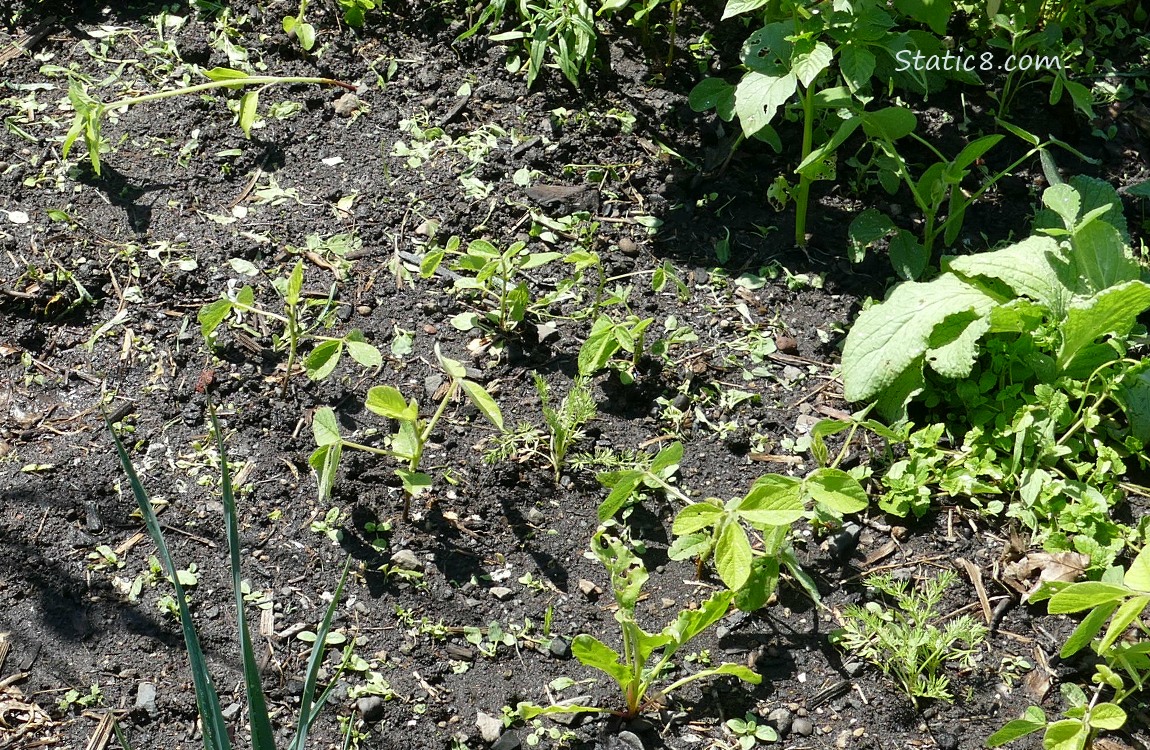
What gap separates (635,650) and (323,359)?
0.99m

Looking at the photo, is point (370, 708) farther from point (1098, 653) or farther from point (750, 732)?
point (1098, 653)

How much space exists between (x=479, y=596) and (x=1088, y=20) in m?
2.96

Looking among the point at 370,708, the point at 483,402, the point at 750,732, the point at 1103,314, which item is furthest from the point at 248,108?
the point at 1103,314

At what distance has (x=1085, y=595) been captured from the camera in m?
1.87

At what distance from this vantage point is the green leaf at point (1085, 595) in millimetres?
1850

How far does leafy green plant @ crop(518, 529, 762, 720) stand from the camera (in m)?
1.88

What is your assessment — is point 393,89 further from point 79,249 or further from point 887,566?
point 887,566

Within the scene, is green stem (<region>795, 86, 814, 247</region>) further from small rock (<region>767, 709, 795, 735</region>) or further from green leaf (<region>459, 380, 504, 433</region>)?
small rock (<region>767, 709, 795, 735</region>)

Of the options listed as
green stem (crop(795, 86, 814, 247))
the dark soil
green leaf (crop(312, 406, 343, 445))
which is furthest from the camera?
green stem (crop(795, 86, 814, 247))

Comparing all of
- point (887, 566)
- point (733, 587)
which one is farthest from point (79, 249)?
point (887, 566)

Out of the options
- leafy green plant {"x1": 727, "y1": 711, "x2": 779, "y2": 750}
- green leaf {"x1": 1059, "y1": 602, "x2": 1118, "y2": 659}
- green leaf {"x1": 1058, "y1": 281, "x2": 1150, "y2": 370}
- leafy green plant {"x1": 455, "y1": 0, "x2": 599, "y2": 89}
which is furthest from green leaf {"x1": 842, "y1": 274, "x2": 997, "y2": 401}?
leafy green plant {"x1": 455, "y1": 0, "x2": 599, "y2": 89}

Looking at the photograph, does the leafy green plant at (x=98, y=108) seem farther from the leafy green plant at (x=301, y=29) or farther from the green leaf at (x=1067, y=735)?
the green leaf at (x=1067, y=735)

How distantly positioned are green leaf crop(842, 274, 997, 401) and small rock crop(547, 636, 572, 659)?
0.86m

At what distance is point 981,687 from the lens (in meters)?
2.06
